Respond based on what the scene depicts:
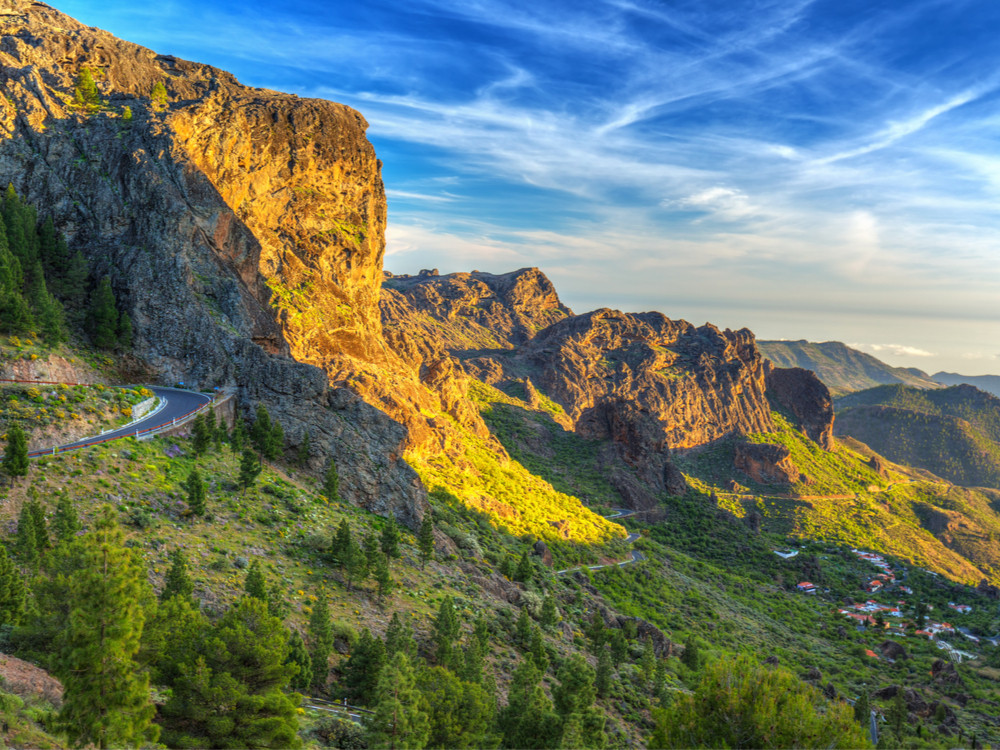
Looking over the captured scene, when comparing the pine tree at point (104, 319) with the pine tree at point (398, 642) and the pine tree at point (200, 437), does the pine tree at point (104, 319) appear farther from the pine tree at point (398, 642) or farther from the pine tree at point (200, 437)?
the pine tree at point (398, 642)

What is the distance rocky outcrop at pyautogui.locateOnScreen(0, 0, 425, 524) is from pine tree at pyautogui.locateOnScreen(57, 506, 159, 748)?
3167 centimetres

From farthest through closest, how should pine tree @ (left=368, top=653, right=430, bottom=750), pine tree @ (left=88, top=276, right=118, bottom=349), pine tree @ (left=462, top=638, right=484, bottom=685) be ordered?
1. pine tree @ (left=88, top=276, right=118, bottom=349)
2. pine tree @ (left=462, top=638, right=484, bottom=685)
3. pine tree @ (left=368, top=653, right=430, bottom=750)

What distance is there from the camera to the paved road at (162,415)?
1371 inches

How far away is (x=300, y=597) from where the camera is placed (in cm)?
3291

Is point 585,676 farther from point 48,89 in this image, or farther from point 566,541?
point 48,89

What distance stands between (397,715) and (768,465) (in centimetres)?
18384

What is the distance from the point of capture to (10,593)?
2233 cm

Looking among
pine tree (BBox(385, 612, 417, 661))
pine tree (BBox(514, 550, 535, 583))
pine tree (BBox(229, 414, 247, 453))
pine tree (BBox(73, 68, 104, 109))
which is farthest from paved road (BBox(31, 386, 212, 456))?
pine tree (BBox(73, 68, 104, 109))

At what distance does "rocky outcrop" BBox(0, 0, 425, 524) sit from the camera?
50844 mm

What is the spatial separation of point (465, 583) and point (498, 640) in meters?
6.19

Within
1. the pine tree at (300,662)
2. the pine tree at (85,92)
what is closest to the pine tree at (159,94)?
the pine tree at (85,92)

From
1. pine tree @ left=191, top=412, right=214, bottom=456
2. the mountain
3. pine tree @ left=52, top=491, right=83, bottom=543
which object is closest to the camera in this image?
the mountain

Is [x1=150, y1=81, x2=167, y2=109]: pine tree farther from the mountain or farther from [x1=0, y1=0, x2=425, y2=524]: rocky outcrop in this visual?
[x1=0, y1=0, x2=425, y2=524]: rocky outcrop

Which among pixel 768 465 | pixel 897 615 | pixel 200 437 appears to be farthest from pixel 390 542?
pixel 768 465
